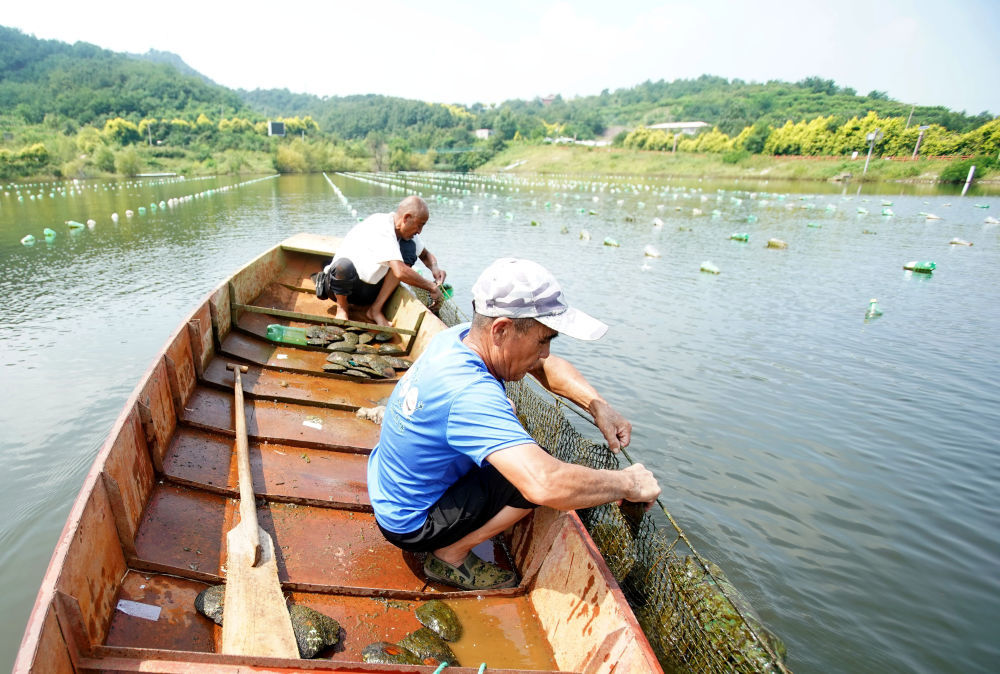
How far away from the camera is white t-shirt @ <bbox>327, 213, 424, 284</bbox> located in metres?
6.22

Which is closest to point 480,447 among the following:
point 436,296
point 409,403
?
point 409,403

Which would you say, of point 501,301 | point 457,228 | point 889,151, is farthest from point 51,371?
point 889,151

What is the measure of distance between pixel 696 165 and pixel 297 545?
7832 cm

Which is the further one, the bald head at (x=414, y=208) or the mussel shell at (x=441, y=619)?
the bald head at (x=414, y=208)

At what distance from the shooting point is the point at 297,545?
10.3 ft

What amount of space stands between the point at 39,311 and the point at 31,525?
8318 mm

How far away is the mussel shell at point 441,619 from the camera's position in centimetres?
260

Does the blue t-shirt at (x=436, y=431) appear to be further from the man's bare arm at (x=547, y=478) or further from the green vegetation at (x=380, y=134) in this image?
the green vegetation at (x=380, y=134)

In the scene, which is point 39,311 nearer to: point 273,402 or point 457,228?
point 273,402

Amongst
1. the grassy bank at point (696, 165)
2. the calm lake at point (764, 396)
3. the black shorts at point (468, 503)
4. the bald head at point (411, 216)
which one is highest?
the grassy bank at point (696, 165)

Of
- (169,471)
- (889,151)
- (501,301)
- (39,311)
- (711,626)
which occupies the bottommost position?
(39,311)

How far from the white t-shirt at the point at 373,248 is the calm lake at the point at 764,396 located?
3.83 meters

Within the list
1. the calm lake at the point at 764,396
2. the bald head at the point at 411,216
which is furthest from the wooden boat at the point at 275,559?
the bald head at the point at 411,216

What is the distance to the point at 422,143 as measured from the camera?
108250mm
